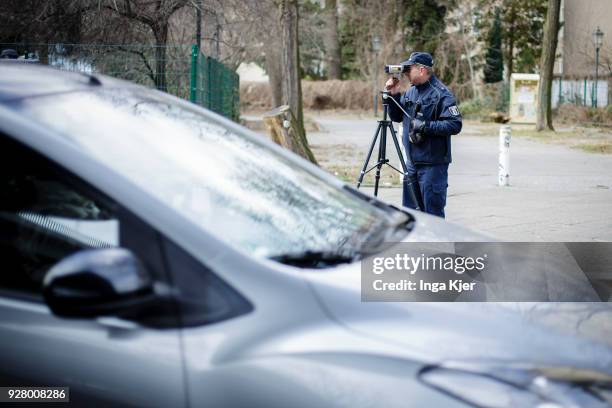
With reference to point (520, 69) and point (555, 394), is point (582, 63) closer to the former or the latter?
point (520, 69)

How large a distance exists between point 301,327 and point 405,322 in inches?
11.3

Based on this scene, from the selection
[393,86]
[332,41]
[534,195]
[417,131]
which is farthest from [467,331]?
[332,41]

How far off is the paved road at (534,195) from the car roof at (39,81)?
14.4ft

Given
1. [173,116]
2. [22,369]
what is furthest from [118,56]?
[22,369]

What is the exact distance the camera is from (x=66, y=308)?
2.46m

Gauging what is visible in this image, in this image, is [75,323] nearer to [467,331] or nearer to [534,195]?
[467,331]

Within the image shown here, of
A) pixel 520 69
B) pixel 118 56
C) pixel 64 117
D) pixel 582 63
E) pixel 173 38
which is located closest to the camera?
pixel 64 117

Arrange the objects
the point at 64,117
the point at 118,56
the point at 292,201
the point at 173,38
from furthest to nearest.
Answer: the point at 173,38, the point at 118,56, the point at 292,201, the point at 64,117

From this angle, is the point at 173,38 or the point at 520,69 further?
the point at 520,69

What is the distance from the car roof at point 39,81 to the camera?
2.96 meters

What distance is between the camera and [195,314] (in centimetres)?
251

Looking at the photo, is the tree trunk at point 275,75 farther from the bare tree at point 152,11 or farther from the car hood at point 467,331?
the car hood at point 467,331

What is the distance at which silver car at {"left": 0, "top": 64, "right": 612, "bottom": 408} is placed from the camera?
245 centimetres
